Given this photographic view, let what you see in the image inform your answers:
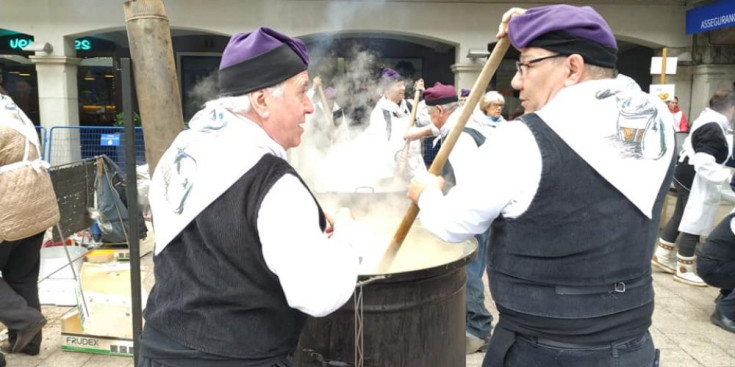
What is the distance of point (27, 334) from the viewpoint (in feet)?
12.4

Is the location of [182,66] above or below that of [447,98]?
above

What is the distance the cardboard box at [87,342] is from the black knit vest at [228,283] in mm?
2712

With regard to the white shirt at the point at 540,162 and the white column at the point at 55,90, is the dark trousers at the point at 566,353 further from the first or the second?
the white column at the point at 55,90

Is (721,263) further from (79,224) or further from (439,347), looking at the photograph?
(79,224)

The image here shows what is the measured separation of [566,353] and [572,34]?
38.8 inches

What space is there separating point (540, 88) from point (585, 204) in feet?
1.31

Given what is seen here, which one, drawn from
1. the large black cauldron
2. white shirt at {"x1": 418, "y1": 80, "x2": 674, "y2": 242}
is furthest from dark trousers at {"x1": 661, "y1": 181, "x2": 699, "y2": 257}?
white shirt at {"x1": 418, "y1": 80, "x2": 674, "y2": 242}

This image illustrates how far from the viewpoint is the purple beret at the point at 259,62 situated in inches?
62.8

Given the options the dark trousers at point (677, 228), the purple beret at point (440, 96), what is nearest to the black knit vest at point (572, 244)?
the purple beret at point (440, 96)

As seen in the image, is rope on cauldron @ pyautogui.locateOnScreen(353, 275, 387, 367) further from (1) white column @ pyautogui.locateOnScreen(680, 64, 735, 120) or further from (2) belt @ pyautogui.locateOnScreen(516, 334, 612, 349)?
(1) white column @ pyautogui.locateOnScreen(680, 64, 735, 120)

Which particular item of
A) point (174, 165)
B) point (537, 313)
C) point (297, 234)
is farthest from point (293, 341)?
point (537, 313)

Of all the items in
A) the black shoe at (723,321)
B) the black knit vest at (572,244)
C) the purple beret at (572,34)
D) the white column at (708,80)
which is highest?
the white column at (708,80)

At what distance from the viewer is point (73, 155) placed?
1008 centimetres

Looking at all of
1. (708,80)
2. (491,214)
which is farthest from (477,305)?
(708,80)
